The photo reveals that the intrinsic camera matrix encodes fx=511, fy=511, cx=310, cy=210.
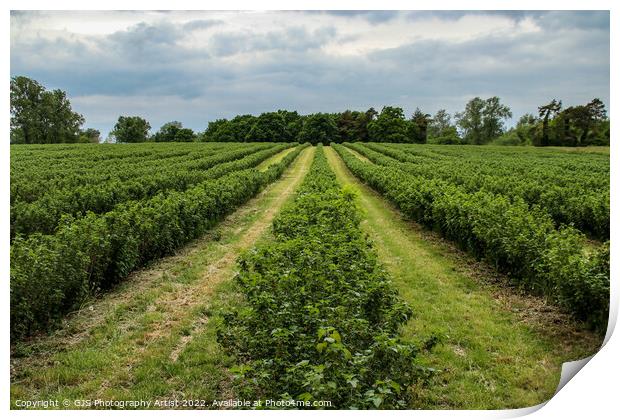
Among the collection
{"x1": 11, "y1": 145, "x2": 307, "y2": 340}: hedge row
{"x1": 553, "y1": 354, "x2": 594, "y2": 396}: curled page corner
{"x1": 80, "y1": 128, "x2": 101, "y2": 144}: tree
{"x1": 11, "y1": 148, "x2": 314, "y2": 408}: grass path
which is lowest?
{"x1": 553, "y1": 354, "x2": 594, "y2": 396}: curled page corner

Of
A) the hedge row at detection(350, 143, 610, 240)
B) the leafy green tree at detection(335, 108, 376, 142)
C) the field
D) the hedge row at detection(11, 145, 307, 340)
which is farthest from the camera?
the leafy green tree at detection(335, 108, 376, 142)

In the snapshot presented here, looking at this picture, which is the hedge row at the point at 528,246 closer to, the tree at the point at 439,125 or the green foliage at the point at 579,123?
the green foliage at the point at 579,123

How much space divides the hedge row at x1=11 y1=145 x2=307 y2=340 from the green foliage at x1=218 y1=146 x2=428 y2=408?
262cm

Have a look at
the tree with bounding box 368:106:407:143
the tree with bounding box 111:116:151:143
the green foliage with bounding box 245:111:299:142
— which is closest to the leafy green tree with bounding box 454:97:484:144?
the tree with bounding box 111:116:151:143

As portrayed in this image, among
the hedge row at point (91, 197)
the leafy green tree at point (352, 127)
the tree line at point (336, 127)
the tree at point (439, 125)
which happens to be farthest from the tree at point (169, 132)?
the leafy green tree at point (352, 127)

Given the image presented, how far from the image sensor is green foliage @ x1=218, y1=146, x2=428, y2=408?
152 inches

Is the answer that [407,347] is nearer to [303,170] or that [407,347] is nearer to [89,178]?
A: [89,178]

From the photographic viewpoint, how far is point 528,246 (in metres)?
8.40

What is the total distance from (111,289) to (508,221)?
7.12 metres

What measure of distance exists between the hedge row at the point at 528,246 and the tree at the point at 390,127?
4788cm

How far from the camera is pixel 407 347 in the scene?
4117mm

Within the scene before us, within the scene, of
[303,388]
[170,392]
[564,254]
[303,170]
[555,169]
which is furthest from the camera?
[303,170]

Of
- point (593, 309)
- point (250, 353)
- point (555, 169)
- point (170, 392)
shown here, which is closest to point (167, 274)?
point (170, 392)

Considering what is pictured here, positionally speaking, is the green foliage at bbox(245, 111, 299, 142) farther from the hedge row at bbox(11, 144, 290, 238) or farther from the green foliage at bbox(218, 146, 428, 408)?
the green foliage at bbox(218, 146, 428, 408)
